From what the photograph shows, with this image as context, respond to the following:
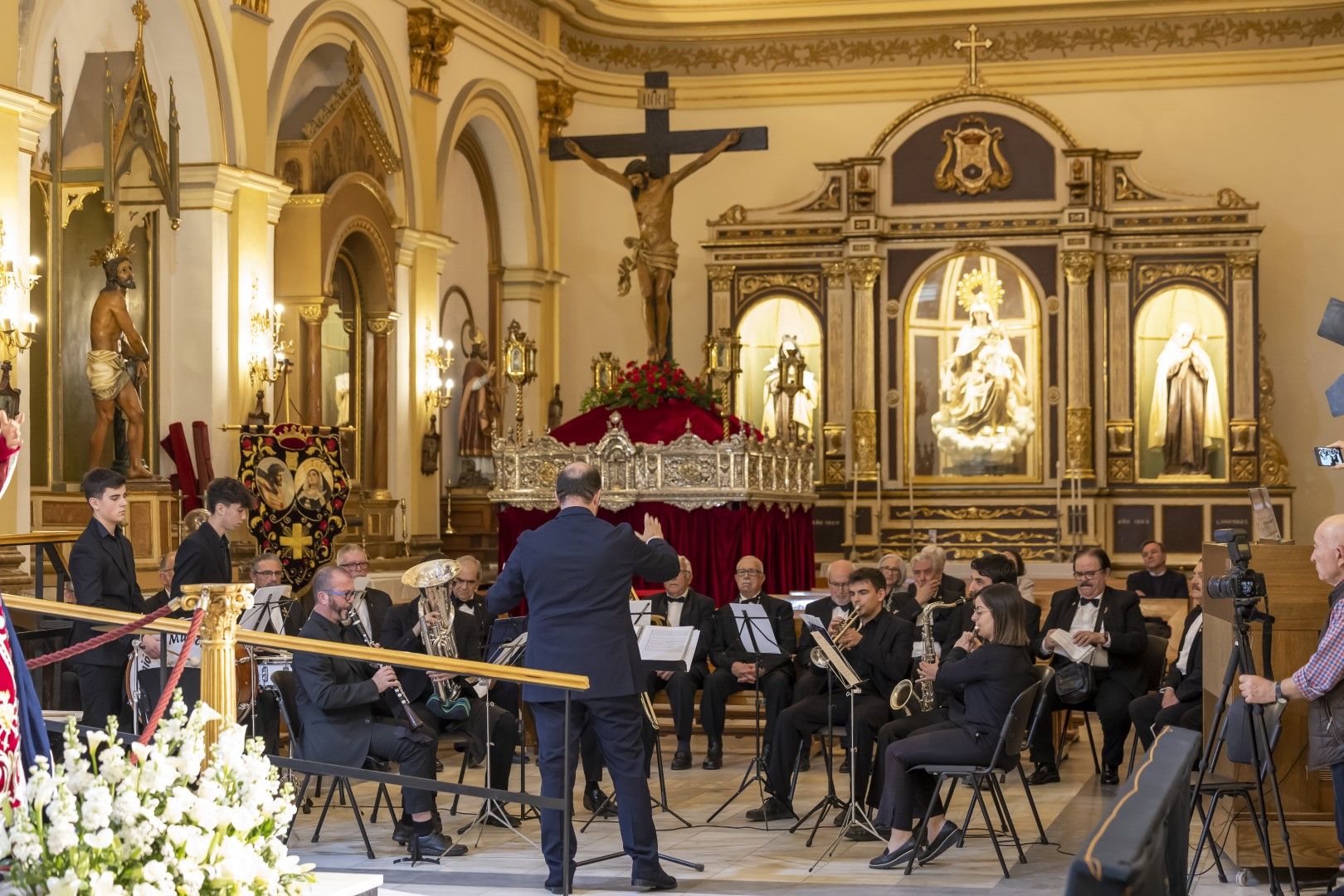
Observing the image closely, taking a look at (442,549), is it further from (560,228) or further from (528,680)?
(528,680)

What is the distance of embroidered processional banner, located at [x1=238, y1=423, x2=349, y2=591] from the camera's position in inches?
490

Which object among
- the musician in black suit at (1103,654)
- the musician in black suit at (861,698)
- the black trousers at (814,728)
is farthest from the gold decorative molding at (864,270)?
the black trousers at (814,728)

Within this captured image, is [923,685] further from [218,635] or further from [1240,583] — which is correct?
[218,635]

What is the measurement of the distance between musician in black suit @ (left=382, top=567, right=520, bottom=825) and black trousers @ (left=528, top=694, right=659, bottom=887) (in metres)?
1.70

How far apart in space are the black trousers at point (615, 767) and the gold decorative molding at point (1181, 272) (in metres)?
12.6

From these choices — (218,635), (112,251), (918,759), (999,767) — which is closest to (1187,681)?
(999,767)

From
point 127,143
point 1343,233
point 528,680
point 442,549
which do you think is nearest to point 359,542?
point 442,549

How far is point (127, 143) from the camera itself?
1212cm

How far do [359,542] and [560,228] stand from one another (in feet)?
22.5

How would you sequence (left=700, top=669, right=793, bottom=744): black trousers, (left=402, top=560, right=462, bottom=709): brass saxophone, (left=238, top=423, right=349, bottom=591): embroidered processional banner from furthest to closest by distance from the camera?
(left=238, top=423, right=349, bottom=591): embroidered processional banner → (left=700, top=669, right=793, bottom=744): black trousers → (left=402, top=560, right=462, bottom=709): brass saxophone

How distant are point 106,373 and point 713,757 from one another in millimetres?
4854

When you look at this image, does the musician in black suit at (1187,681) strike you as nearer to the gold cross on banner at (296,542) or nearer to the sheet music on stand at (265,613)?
the sheet music on stand at (265,613)

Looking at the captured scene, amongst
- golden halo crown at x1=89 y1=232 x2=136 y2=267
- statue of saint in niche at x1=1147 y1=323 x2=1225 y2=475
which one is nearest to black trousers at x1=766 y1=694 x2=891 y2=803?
golden halo crown at x1=89 y1=232 x2=136 y2=267

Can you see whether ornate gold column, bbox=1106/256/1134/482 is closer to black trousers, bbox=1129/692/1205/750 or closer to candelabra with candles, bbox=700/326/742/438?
candelabra with candles, bbox=700/326/742/438
